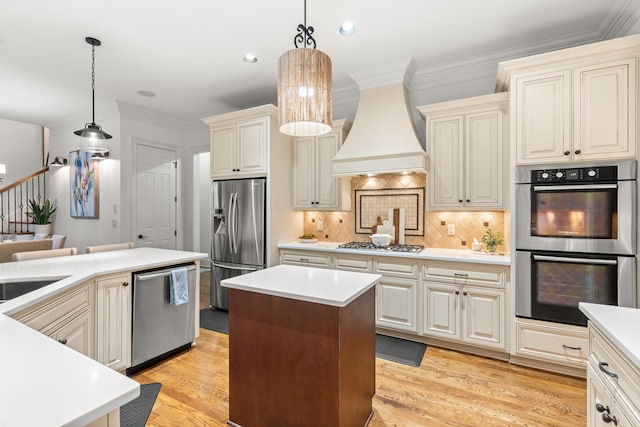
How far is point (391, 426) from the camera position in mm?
1988

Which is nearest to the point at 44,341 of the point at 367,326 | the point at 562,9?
the point at 367,326

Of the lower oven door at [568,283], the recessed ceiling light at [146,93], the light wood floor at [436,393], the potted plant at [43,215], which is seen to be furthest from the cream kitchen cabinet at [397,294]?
the potted plant at [43,215]

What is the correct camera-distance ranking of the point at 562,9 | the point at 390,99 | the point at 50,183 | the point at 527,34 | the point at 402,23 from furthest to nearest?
the point at 50,183 < the point at 390,99 < the point at 527,34 < the point at 402,23 < the point at 562,9

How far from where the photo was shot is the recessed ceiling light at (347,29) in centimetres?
274

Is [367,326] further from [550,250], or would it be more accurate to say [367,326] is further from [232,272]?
[232,272]

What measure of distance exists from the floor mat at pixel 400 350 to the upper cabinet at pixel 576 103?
Result: 6.40 ft

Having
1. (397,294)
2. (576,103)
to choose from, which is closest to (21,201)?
(397,294)

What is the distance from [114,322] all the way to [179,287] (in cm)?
54

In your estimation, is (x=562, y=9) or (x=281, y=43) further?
(x=281, y=43)

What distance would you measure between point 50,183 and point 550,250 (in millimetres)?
7925

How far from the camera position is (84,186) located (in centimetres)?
534

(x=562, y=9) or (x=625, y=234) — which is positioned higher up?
(x=562, y=9)

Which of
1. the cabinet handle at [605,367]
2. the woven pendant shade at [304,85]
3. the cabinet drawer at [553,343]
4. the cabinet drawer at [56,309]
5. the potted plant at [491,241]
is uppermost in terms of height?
the woven pendant shade at [304,85]

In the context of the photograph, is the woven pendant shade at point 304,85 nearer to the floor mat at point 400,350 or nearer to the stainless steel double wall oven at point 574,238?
the stainless steel double wall oven at point 574,238
